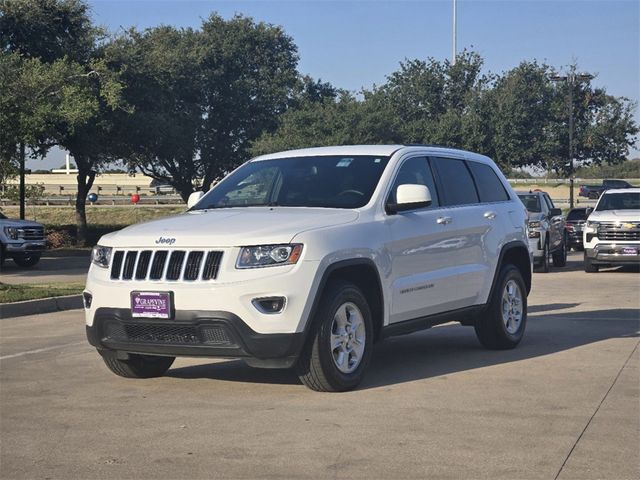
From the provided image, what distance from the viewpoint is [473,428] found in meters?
6.68

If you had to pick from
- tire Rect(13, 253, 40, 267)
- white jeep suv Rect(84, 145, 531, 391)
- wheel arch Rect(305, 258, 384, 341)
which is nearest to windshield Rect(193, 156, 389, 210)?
white jeep suv Rect(84, 145, 531, 391)

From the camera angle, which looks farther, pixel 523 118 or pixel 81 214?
pixel 523 118

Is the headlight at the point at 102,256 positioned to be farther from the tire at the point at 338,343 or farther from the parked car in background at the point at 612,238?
the parked car in background at the point at 612,238

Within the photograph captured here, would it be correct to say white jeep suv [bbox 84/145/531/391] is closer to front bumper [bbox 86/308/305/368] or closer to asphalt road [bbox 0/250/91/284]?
front bumper [bbox 86/308/305/368]

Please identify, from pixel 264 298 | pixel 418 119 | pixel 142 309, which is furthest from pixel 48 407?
pixel 418 119

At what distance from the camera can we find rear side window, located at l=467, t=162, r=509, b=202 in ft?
33.8

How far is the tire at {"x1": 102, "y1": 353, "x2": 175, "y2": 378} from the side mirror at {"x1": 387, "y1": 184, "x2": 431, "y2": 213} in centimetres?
230

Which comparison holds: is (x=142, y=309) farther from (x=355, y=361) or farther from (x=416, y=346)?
(x=416, y=346)

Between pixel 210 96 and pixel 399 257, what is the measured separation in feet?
143

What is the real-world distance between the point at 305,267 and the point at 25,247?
18265 mm

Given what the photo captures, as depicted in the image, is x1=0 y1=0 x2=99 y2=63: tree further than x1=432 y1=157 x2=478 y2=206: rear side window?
Yes

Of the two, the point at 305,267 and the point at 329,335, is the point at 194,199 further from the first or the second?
the point at 329,335

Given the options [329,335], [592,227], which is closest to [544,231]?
[592,227]

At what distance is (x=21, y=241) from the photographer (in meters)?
24.4
